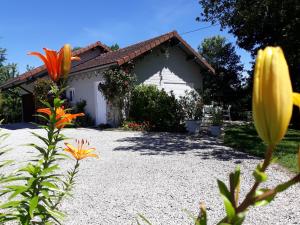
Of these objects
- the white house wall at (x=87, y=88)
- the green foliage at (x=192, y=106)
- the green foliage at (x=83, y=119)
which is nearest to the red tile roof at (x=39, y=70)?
the white house wall at (x=87, y=88)

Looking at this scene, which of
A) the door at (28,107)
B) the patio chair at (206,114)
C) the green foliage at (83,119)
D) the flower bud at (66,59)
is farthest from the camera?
the door at (28,107)

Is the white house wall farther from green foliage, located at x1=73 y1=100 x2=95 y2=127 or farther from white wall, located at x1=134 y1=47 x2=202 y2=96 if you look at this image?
white wall, located at x1=134 y1=47 x2=202 y2=96

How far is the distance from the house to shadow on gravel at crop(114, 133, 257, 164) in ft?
16.7

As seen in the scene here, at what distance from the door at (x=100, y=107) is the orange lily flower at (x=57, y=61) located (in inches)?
644

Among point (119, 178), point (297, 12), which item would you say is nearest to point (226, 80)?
point (297, 12)

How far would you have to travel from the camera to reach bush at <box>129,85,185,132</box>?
15.8 meters

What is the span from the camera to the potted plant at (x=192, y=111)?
1508cm

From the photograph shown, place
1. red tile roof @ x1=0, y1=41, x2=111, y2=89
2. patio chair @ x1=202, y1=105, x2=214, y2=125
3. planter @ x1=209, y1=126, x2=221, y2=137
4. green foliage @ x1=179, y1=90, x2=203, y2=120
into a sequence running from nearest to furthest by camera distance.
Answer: planter @ x1=209, y1=126, x2=221, y2=137, green foliage @ x1=179, y1=90, x2=203, y2=120, patio chair @ x1=202, y1=105, x2=214, y2=125, red tile roof @ x1=0, y1=41, x2=111, y2=89

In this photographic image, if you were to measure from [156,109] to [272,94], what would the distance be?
606 inches

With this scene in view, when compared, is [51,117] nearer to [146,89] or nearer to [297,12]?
[297,12]

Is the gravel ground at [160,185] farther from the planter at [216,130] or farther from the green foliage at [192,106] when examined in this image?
the green foliage at [192,106]

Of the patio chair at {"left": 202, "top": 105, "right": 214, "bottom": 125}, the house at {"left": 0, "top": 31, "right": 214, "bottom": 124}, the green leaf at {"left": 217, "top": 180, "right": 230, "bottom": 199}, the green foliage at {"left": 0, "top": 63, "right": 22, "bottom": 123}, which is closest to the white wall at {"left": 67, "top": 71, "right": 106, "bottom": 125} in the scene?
the house at {"left": 0, "top": 31, "right": 214, "bottom": 124}

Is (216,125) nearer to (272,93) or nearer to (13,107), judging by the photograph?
(272,93)

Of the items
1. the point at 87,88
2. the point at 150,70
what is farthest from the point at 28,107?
the point at 150,70
